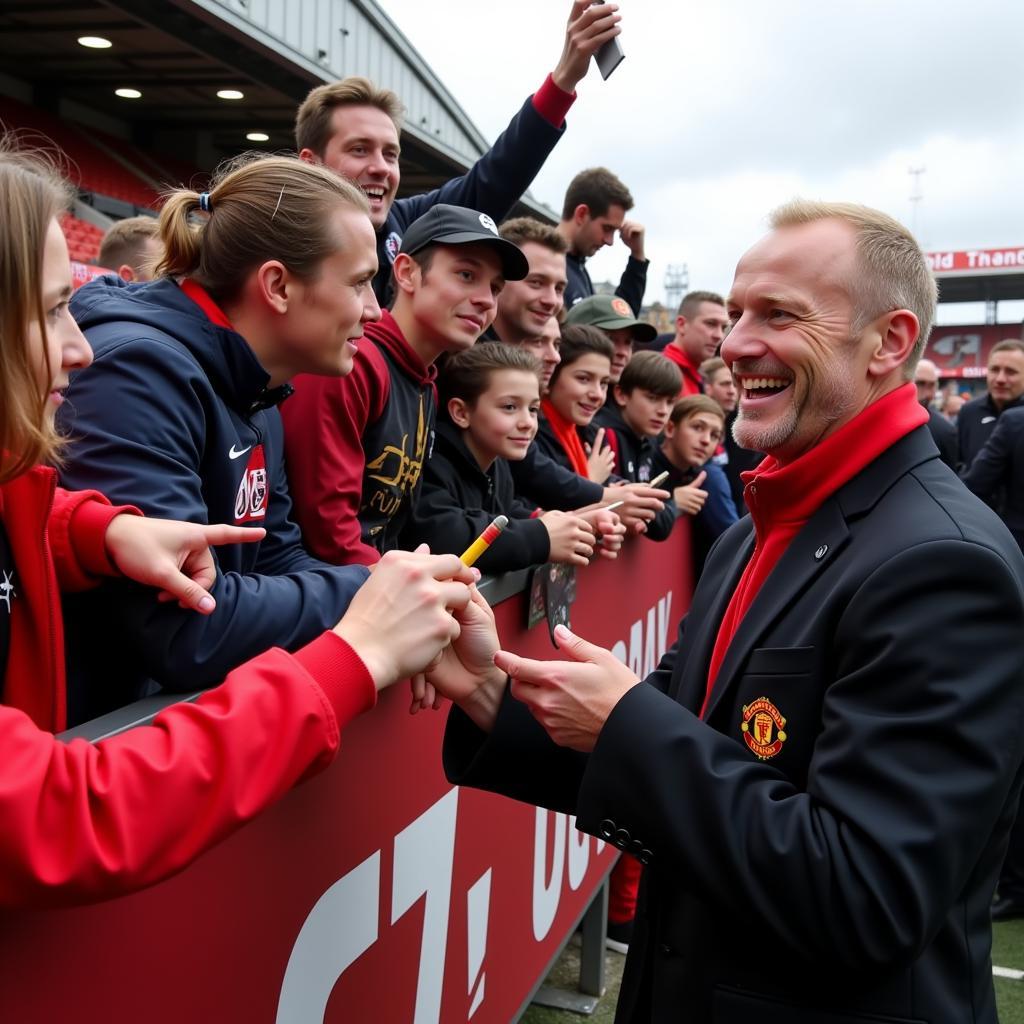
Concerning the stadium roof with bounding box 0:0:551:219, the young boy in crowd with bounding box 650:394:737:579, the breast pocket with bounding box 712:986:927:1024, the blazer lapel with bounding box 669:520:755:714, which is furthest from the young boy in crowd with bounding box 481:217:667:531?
the stadium roof with bounding box 0:0:551:219

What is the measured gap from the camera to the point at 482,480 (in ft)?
11.3

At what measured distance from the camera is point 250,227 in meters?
2.01

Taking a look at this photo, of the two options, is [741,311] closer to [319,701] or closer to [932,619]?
[932,619]

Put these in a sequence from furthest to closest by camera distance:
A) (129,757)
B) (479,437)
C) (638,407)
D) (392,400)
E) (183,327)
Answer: (638,407)
(479,437)
(392,400)
(183,327)
(129,757)

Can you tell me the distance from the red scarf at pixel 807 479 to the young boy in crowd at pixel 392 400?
1102mm

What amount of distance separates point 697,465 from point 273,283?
384 centimetres

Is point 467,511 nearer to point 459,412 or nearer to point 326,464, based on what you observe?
point 459,412

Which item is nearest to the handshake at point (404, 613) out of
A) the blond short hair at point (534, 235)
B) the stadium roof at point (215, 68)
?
the blond short hair at point (534, 235)

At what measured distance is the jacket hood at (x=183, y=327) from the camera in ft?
5.73

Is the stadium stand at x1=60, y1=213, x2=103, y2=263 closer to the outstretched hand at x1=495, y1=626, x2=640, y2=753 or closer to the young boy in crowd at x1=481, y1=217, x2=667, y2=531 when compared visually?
the young boy in crowd at x1=481, y1=217, x2=667, y2=531

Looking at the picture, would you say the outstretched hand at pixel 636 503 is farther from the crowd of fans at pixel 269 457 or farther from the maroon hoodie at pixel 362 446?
the maroon hoodie at pixel 362 446

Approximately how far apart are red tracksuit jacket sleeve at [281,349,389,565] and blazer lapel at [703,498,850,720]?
1.17m

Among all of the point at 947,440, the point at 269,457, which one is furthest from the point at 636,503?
the point at 947,440

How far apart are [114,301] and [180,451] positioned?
0.35m
